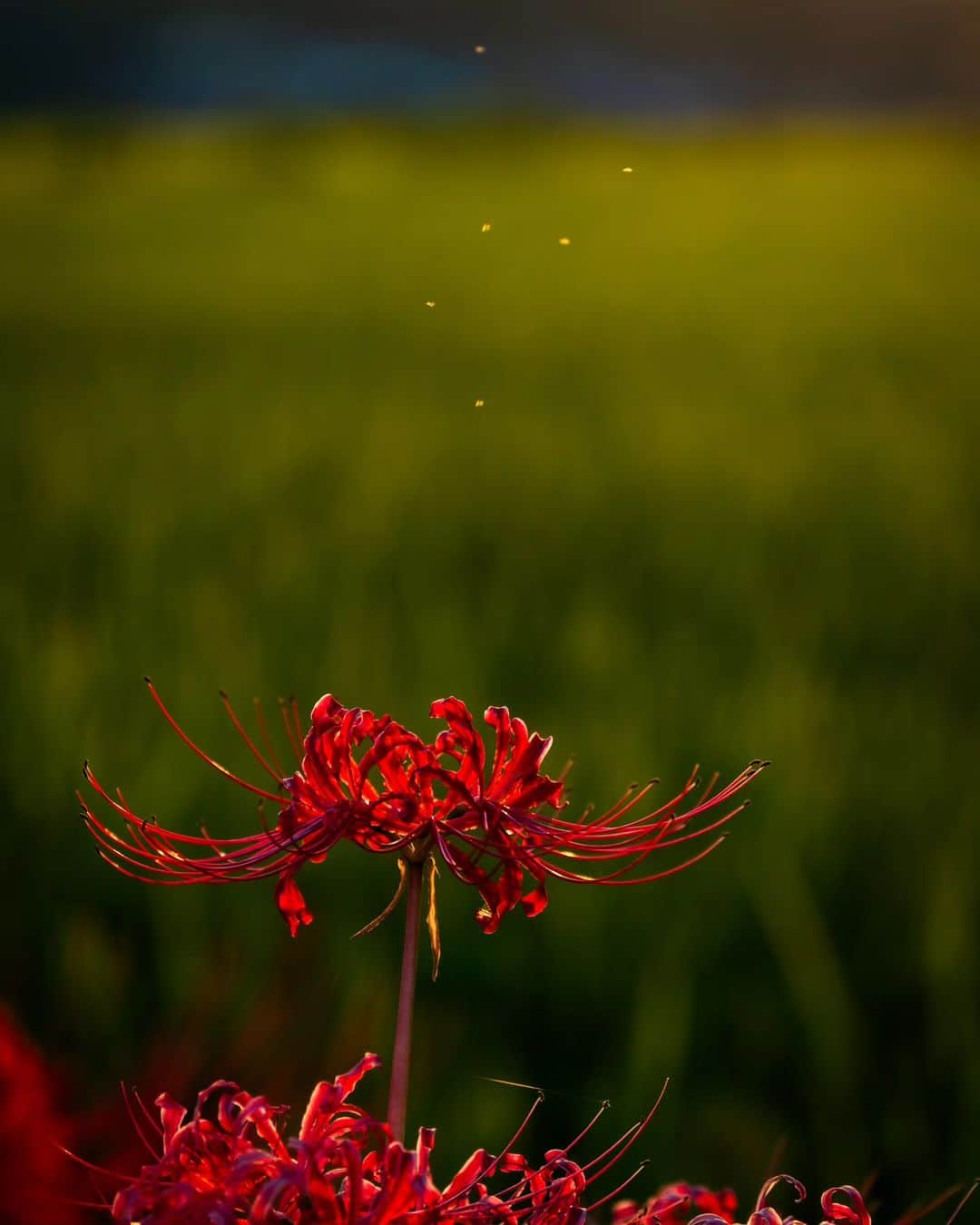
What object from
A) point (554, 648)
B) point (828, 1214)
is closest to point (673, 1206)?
point (828, 1214)

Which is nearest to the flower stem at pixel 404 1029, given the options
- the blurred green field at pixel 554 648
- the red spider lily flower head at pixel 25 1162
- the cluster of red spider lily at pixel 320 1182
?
the cluster of red spider lily at pixel 320 1182

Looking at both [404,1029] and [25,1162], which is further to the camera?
[25,1162]

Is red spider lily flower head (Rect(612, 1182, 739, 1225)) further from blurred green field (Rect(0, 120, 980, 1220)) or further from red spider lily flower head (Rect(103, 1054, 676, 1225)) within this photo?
blurred green field (Rect(0, 120, 980, 1220))

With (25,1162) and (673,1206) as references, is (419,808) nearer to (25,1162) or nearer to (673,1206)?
(673,1206)

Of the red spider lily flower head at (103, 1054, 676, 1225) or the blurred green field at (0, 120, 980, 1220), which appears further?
the blurred green field at (0, 120, 980, 1220)

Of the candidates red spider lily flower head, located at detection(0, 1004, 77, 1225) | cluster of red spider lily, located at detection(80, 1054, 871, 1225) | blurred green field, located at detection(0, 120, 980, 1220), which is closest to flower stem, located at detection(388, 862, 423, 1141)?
cluster of red spider lily, located at detection(80, 1054, 871, 1225)

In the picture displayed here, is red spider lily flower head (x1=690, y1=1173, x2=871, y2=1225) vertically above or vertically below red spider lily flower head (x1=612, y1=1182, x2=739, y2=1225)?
above
